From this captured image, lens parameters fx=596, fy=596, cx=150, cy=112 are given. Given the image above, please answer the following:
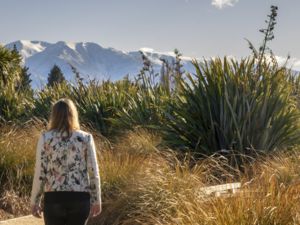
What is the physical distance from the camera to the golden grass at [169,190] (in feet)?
16.7

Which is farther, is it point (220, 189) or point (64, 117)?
point (220, 189)

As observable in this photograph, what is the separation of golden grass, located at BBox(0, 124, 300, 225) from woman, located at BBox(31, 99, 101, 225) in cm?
85

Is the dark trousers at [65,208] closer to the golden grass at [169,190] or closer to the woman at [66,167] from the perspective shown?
the woman at [66,167]

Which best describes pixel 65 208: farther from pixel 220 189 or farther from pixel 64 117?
pixel 220 189

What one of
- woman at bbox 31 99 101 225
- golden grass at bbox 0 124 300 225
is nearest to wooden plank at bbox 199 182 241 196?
golden grass at bbox 0 124 300 225

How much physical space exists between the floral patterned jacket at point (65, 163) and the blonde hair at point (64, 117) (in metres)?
0.05

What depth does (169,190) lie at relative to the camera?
6574mm

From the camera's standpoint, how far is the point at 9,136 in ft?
35.5

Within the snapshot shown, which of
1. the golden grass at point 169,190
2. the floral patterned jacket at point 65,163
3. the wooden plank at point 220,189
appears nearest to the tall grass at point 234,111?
the golden grass at point 169,190

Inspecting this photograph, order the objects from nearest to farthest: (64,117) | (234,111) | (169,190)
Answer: (64,117) < (169,190) < (234,111)

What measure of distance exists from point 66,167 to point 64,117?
43 cm

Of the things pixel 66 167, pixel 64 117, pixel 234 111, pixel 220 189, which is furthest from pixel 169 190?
pixel 234 111

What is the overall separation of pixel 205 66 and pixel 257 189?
508cm

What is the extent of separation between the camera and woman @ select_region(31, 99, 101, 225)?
5035mm
